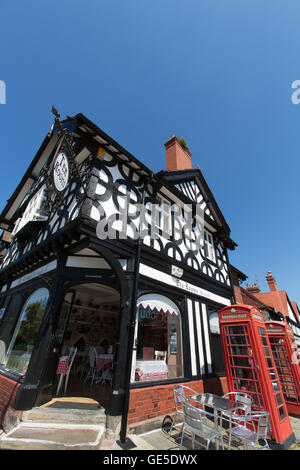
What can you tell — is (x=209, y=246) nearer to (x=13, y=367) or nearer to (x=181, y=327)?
(x=181, y=327)

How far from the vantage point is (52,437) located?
11.5ft

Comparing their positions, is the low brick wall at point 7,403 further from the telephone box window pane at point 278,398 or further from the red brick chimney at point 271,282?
the red brick chimney at point 271,282

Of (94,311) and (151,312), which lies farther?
(94,311)

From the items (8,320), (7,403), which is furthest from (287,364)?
(8,320)

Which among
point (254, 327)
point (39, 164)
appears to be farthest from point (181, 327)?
point (39, 164)

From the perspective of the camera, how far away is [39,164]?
11.2m

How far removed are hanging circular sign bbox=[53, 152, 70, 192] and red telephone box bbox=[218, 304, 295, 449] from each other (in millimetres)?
5980

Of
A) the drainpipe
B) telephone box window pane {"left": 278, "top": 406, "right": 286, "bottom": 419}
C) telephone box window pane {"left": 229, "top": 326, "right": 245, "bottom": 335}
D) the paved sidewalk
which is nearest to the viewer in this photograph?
the paved sidewalk

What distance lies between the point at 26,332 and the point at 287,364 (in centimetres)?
912

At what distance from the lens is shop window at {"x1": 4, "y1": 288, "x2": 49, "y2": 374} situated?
547cm

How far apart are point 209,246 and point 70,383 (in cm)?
803

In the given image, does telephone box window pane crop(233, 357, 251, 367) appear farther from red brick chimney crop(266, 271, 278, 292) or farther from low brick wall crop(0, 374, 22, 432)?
red brick chimney crop(266, 271, 278, 292)

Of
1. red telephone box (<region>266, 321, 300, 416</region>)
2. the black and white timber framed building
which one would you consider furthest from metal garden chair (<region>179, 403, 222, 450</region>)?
red telephone box (<region>266, 321, 300, 416</region>)

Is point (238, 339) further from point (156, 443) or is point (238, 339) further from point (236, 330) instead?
point (156, 443)
